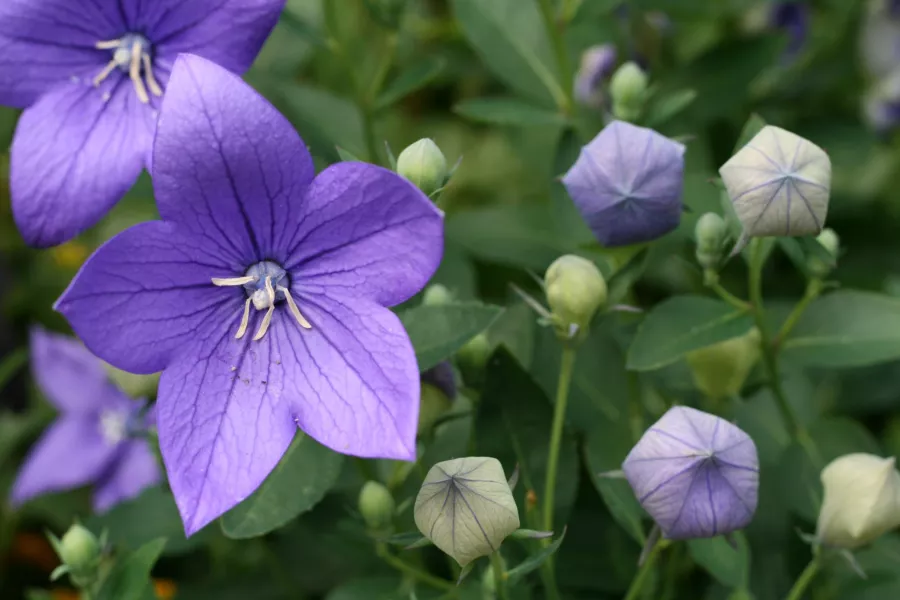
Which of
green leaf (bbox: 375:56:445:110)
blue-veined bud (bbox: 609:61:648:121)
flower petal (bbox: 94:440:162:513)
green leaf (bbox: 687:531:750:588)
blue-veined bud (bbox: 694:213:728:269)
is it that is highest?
blue-veined bud (bbox: 609:61:648:121)

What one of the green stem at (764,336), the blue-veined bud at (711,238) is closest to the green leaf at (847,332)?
the green stem at (764,336)

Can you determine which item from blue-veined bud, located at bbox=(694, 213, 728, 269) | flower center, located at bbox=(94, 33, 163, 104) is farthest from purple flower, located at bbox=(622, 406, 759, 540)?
flower center, located at bbox=(94, 33, 163, 104)

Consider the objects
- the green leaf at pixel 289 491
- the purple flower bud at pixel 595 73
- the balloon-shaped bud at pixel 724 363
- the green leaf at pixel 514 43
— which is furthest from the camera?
the purple flower bud at pixel 595 73

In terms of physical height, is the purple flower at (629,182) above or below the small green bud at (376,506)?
above

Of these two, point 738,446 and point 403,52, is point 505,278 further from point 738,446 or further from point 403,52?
point 738,446

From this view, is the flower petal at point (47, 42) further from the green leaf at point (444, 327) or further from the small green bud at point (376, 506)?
the small green bud at point (376, 506)

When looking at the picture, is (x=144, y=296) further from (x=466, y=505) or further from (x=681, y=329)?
(x=681, y=329)

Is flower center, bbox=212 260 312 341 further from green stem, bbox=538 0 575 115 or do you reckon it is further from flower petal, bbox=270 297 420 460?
green stem, bbox=538 0 575 115
